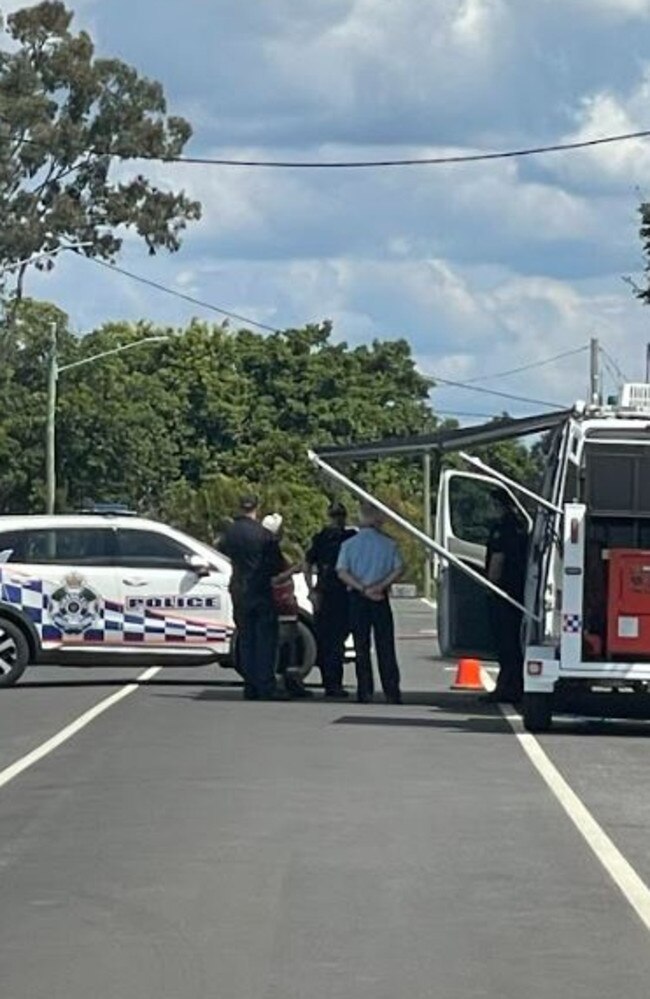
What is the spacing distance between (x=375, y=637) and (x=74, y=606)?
12.2ft

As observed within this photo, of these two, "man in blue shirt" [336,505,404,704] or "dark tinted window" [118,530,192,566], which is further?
"dark tinted window" [118,530,192,566]

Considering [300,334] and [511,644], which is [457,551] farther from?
[300,334]

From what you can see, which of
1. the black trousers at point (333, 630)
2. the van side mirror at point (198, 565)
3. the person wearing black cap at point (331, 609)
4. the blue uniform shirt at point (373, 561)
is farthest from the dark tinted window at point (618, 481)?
the van side mirror at point (198, 565)

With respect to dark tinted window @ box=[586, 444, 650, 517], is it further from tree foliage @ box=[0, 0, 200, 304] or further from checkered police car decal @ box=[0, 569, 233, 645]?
tree foliage @ box=[0, 0, 200, 304]

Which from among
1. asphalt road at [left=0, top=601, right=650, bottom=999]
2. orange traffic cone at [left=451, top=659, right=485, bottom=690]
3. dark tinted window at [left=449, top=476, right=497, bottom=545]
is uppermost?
dark tinted window at [left=449, top=476, right=497, bottom=545]

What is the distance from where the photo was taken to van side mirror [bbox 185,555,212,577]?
77.3 ft

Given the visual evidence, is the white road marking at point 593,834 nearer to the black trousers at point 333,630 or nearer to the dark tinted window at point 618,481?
the dark tinted window at point 618,481

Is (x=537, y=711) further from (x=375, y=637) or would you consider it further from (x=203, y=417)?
(x=203, y=417)

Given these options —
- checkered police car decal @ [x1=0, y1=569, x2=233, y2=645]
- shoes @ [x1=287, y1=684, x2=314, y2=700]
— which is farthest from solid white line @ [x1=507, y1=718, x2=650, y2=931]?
checkered police car decal @ [x1=0, y1=569, x2=233, y2=645]

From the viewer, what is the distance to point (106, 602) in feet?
76.7

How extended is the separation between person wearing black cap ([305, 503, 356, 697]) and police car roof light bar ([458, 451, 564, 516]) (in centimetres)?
240

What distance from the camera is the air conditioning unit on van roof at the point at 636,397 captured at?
18.5m

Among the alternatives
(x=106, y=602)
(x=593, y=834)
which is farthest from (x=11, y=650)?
(x=593, y=834)

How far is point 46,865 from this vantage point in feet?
37.6
